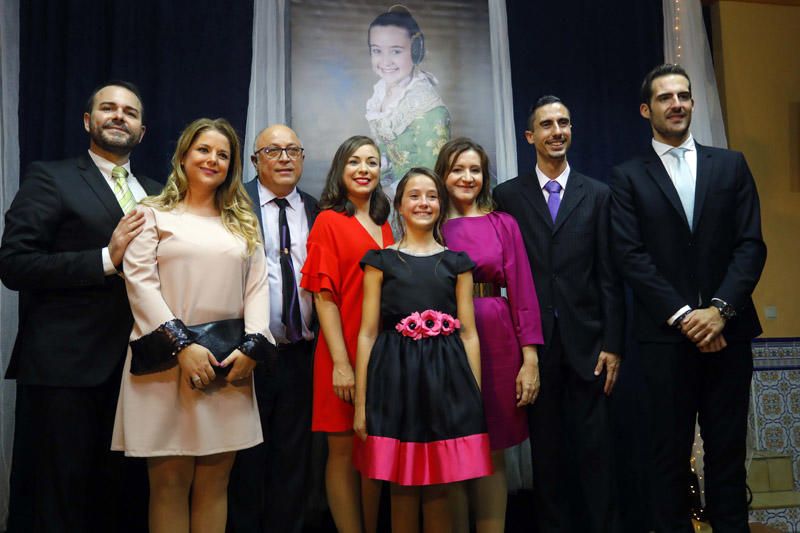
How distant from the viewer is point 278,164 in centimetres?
273

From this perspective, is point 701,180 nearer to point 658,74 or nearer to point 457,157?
point 658,74

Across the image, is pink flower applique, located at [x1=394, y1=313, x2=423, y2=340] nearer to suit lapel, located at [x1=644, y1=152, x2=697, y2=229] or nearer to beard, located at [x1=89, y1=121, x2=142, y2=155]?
suit lapel, located at [x1=644, y1=152, x2=697, y2=229]

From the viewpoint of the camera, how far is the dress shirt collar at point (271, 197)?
2773 millimetres

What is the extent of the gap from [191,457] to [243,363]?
0.36 m

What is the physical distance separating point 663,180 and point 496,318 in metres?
0.91

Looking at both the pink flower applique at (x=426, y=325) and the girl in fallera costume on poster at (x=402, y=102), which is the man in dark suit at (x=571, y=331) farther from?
the girl in fallera costume on poster at (x=402, y=102)

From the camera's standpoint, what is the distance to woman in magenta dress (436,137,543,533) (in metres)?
2.47

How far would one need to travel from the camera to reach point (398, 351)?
89.1 inches

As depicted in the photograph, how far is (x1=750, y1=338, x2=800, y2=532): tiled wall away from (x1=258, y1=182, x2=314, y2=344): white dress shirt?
9.14 ft

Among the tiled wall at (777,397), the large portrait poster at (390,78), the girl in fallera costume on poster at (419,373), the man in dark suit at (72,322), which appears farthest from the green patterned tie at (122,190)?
the tiled wall at (777,397)

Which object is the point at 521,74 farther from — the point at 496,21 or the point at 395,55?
the point at 395,55

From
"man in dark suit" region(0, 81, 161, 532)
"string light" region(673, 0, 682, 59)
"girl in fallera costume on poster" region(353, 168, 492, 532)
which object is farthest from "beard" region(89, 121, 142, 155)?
"string light" region(673, 0, 682, 59)

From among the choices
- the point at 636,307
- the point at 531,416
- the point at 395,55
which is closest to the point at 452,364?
the point at 531,416

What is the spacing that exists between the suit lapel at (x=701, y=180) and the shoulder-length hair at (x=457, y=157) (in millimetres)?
826
